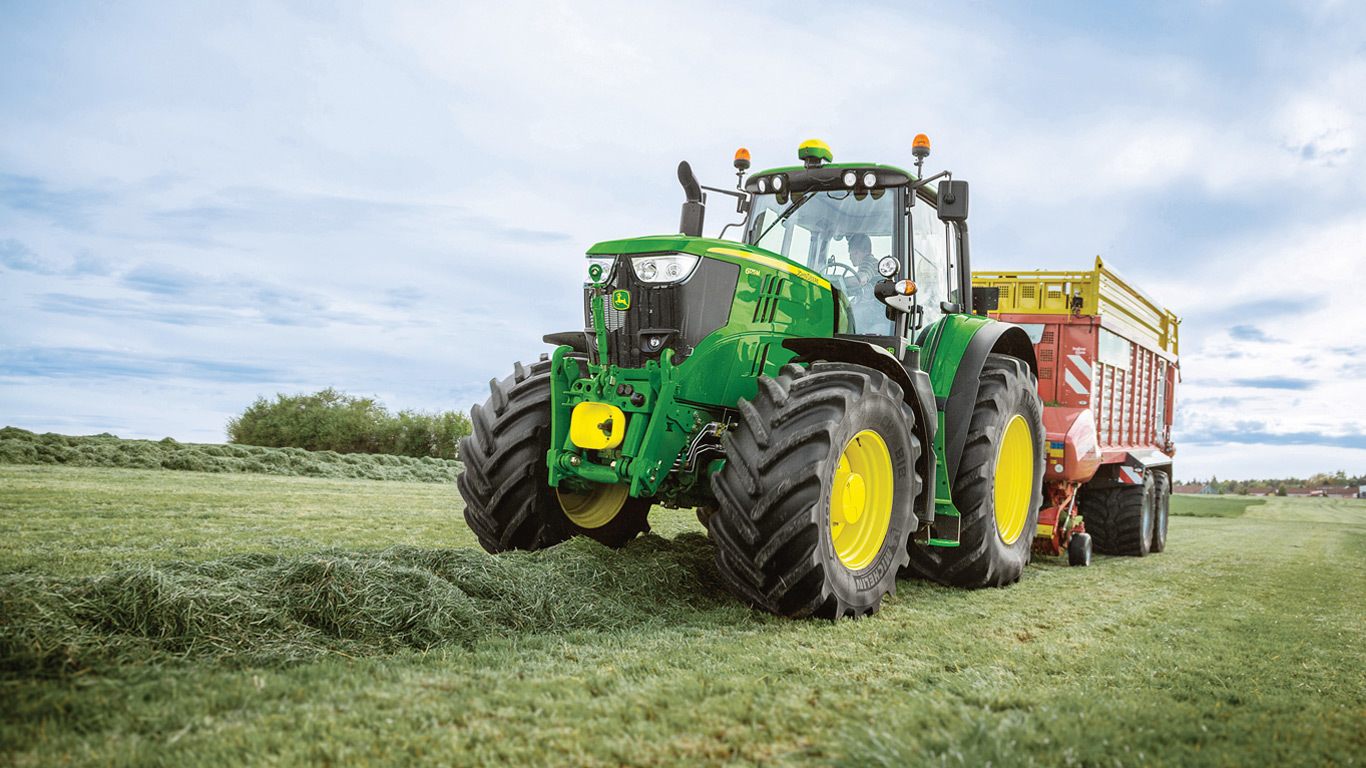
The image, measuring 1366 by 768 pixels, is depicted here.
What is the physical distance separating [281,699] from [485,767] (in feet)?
2.82

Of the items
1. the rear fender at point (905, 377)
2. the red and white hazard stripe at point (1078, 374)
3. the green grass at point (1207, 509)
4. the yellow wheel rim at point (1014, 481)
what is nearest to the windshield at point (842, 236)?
the rear fender at point (905, 377)

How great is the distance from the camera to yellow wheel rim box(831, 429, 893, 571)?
4977mm

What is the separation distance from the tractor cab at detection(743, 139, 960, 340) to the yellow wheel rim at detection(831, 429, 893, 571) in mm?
1255

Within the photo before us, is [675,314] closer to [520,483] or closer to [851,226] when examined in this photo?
[520,483]

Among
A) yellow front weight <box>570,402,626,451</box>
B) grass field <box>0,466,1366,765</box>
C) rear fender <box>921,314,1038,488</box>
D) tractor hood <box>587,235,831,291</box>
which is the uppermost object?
tractor hood <box>587,235,831,291</box>

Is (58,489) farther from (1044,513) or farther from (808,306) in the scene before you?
(1044,513)

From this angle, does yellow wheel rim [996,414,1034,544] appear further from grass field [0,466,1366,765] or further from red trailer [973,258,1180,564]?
red trailer [973,258,1180,564]

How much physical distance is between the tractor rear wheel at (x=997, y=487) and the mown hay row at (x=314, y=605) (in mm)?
1846

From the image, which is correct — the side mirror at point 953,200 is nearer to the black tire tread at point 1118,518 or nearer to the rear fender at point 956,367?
the rear fender at point 956,367

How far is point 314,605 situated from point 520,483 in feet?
6.07

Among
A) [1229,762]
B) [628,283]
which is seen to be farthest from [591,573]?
[1229,762]

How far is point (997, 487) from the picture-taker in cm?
717

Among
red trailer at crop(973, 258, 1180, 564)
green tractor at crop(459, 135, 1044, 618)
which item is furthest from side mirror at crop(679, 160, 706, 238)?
red trailer at crop(973, 258, 1180, 564)

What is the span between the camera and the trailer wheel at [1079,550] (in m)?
8.62
